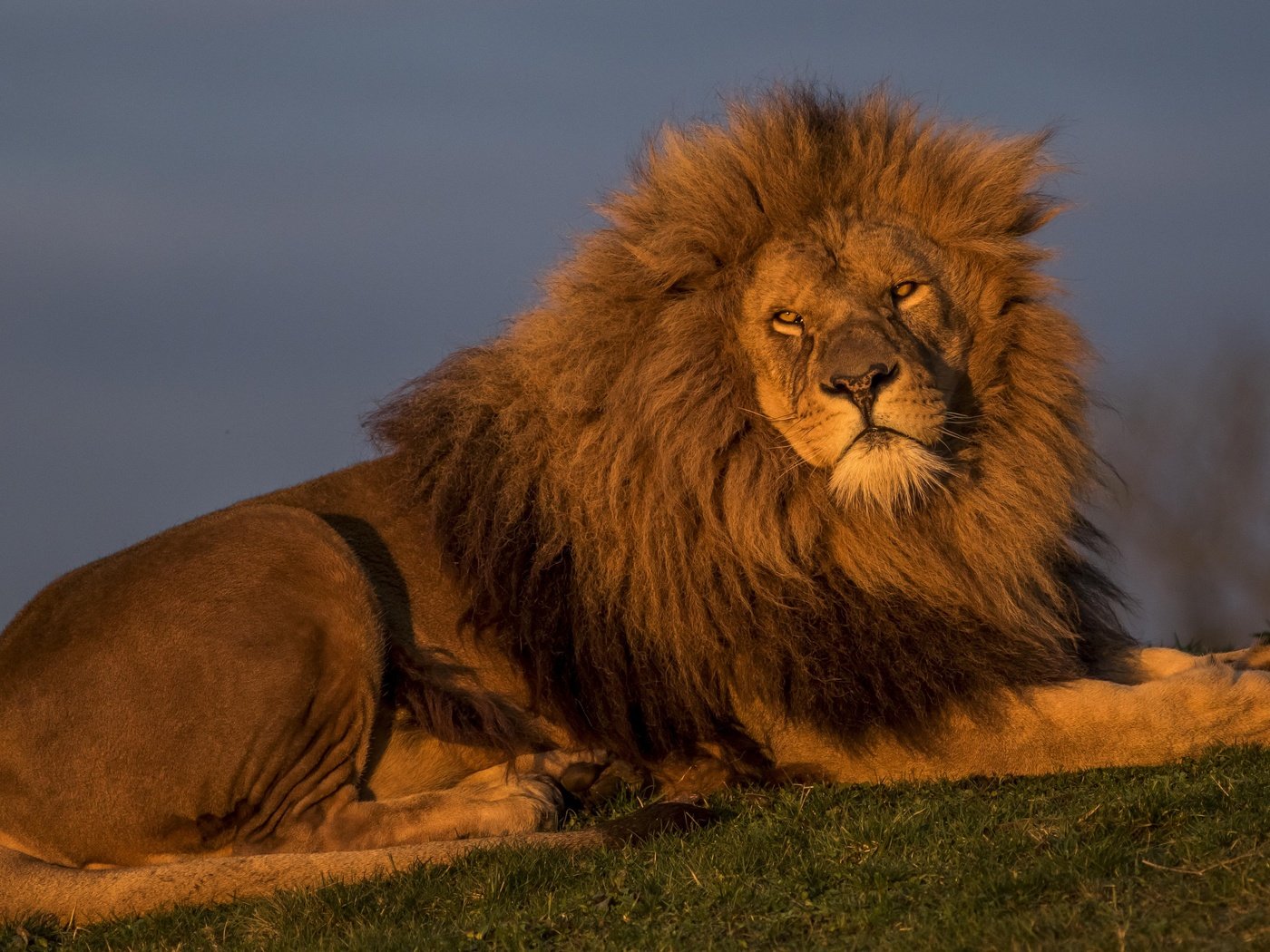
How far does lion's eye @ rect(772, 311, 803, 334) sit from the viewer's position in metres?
5.16

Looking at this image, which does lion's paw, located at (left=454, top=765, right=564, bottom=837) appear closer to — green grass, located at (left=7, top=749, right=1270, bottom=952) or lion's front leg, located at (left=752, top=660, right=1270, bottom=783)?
green grass, located at (left=7, top=749, right=1270, bottom=952)

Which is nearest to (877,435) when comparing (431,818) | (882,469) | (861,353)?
(882,469)

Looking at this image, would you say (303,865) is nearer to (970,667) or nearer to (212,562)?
(212,562)

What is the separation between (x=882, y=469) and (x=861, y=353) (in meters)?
0.37

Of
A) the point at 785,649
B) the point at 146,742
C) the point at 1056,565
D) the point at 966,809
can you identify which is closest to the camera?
the point at 966,809

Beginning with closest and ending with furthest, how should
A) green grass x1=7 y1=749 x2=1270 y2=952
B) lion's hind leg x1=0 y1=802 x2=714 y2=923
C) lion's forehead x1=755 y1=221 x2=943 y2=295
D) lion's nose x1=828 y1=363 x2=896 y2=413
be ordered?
green grass x1=7 y1=749 x2=1270 y2=952 < lion's hind leg x1=0 y1=802 x2=714 y2=923 < lion's nose x1=828 y1=363 x2=896 y2=413 < lion's forehead x1=755 y1=221 x2=943 y2=295

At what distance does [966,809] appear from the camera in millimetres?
4484

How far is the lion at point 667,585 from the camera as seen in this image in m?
4.84

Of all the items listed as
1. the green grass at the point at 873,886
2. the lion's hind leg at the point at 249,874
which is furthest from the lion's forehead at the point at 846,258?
the lion's hind leg at the point at 249,874

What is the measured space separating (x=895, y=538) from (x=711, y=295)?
1.04 m

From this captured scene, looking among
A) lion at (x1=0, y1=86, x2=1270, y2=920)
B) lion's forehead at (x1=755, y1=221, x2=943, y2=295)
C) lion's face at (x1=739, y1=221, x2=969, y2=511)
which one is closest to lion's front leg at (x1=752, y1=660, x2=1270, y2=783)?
lion at (x1=0, y1=86, x2=1270, y2=920)

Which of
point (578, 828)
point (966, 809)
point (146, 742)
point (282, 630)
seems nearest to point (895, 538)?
point (966, 809)

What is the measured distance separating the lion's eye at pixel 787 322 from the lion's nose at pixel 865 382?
1.24ft

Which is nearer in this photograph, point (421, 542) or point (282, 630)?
point (282, 630)
